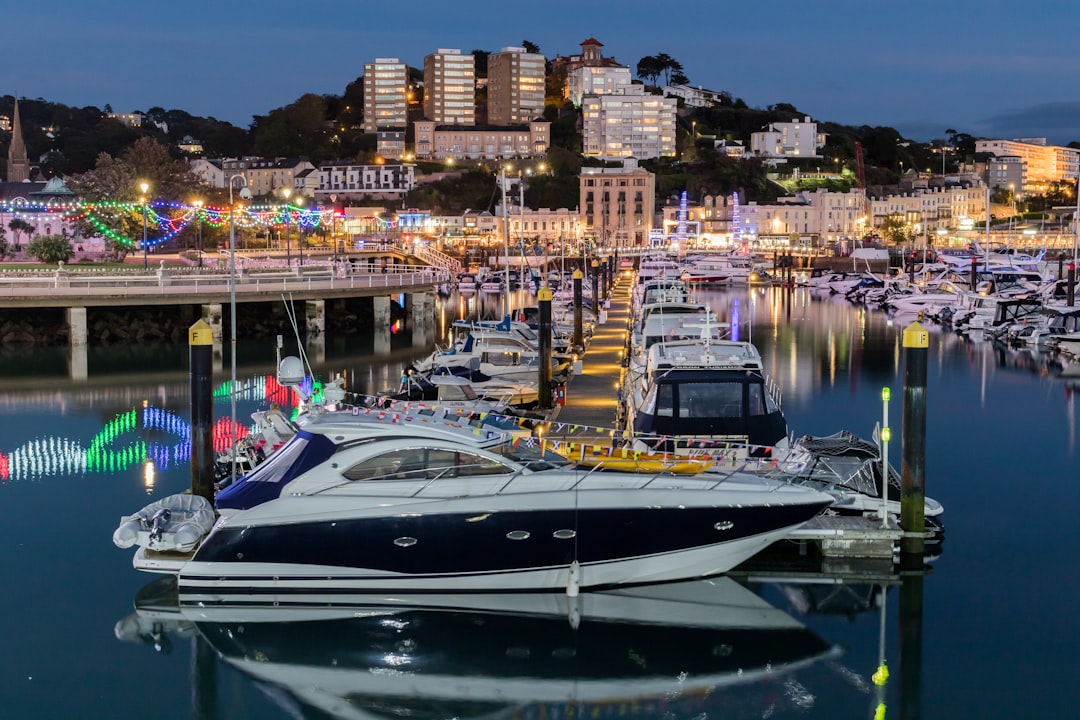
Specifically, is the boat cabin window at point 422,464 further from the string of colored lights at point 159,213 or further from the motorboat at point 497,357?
the string of colored lights at point 159,213

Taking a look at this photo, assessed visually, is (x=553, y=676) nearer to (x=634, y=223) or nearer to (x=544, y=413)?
(x=544, y=413)

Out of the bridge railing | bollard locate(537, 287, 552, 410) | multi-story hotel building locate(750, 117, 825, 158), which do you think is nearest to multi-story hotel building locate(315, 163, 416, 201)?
multi-story hotel building locate(750, 117, 825, 158)

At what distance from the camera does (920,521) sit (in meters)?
18.0

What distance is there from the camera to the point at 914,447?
1778cm

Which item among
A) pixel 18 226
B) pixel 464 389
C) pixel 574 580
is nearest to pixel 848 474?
pixel 574 580

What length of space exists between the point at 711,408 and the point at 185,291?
31054mm

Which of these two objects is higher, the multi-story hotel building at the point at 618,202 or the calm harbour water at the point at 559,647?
the multi-story hotel building at the point at 618,202

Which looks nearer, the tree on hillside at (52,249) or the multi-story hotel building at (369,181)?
the tree on hillside at (52,249)

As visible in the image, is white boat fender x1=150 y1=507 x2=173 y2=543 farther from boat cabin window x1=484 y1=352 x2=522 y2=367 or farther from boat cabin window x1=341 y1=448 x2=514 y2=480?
boat cabin window x1=484 y1=352 x2=522 y2=367

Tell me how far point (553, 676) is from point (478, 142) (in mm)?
170573

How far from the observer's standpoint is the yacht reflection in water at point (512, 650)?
1433 cm

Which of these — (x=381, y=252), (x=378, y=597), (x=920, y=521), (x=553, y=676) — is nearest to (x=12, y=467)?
(x=378, y=597)

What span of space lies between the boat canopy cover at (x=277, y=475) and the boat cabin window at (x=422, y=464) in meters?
0.46

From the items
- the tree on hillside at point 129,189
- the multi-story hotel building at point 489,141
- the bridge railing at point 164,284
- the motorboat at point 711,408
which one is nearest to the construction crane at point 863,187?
the multi-story hotel building at point 489,141
